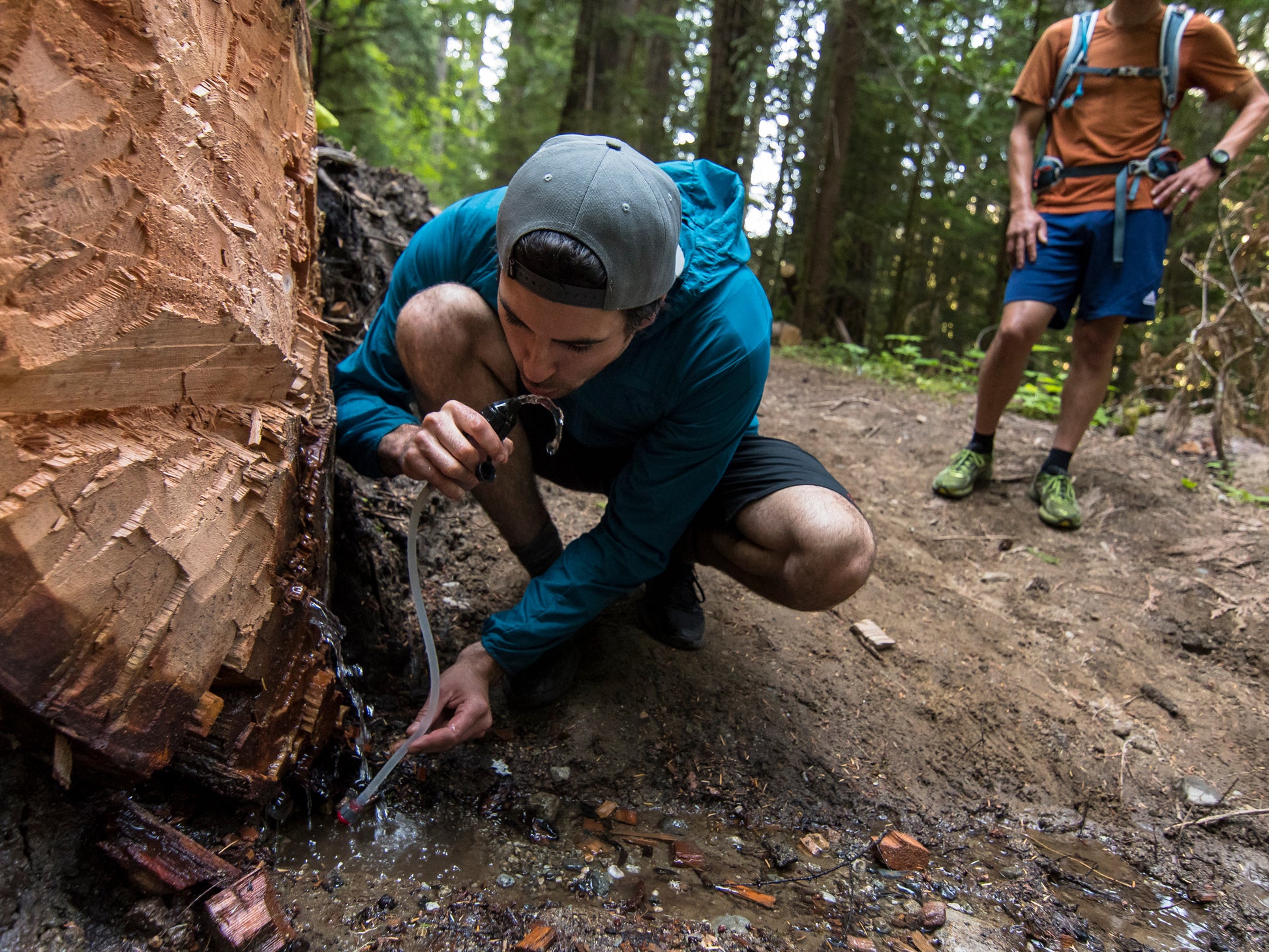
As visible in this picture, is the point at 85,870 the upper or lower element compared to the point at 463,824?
upper

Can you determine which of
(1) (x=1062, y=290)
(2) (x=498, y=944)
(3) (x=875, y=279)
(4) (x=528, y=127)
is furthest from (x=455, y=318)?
(3) (x=875, y=279)

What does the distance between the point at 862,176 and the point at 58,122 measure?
871cm

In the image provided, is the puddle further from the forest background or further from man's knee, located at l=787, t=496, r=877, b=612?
the forest background

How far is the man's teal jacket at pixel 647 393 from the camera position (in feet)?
5.17

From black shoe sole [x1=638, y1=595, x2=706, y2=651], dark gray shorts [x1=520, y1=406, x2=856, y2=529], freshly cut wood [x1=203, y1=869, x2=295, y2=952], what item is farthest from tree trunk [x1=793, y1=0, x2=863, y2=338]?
freshly cut wood [x1=203, y1=869, x2=295, y2=952]

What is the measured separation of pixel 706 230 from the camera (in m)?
1.62

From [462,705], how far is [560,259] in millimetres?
920

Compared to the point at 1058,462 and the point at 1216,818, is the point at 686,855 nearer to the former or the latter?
the point at 1216,818

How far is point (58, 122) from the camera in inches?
33.7

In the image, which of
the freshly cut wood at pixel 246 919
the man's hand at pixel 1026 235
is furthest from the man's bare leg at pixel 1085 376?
the freshly cut wood at pixel 246 919

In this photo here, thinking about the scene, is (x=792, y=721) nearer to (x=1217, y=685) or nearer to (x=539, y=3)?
(x=1217, y=685)

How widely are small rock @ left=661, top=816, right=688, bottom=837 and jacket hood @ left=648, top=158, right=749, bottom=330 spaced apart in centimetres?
105

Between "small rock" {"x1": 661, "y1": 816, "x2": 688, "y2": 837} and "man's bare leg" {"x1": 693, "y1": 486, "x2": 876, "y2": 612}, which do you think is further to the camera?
"man's bare leg" {"x1": 693, "y1": 486, "x2": 876, "y2": 612}

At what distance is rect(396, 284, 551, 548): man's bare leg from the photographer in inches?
66.4
